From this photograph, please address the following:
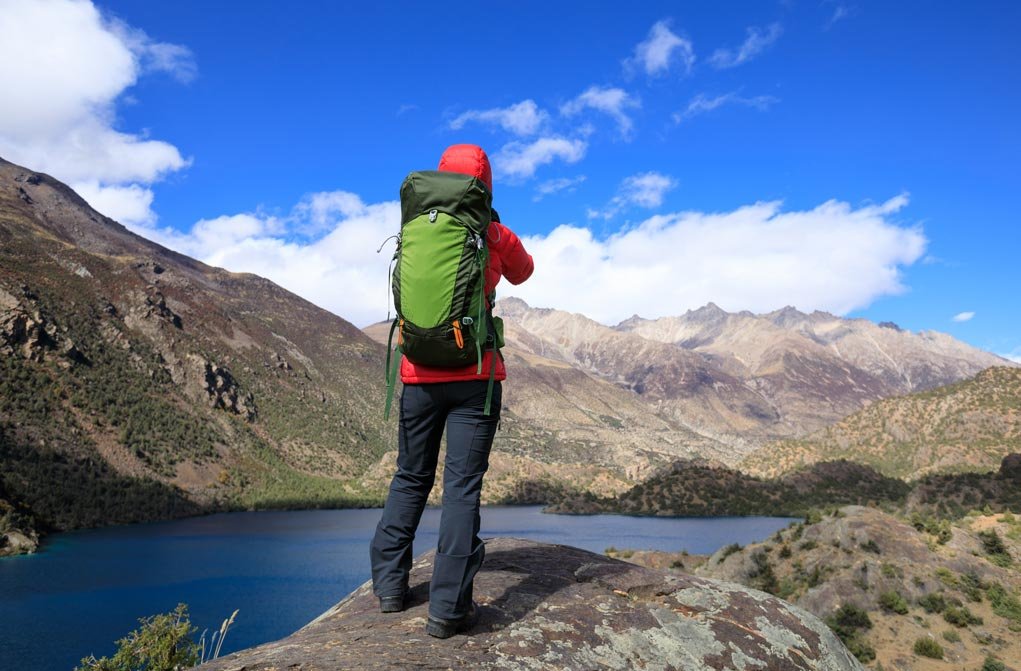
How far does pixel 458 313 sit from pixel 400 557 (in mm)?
1809

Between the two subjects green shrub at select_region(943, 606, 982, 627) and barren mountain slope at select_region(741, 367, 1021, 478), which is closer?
green shrub at select_region(943, 606, 982, 627)

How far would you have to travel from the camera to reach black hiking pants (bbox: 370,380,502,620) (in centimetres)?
434

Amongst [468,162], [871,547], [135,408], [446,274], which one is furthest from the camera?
[135,408]

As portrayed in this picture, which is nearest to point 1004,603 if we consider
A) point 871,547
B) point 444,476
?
point 871,547

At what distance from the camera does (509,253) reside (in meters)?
4.91

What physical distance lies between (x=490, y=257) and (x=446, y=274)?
52 centimetres

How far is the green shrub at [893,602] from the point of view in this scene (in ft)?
101

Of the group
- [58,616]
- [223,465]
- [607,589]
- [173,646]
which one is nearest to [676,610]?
[607,589]

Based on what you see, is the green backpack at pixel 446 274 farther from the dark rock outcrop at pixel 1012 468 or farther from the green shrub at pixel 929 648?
the dark rock outcrop at pixel 1012 468

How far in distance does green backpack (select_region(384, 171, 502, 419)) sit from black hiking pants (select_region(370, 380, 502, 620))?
0.18 meters

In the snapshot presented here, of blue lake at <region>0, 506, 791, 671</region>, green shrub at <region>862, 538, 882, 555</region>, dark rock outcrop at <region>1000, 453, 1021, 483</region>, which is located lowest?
blue lake at <region>0, 506, 791, 671</region>

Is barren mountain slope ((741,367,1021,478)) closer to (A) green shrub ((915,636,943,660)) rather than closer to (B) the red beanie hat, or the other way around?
(A) green shrub ((915,636,943,660))

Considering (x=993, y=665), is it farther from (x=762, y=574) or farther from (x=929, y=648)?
(x=762, y=574)

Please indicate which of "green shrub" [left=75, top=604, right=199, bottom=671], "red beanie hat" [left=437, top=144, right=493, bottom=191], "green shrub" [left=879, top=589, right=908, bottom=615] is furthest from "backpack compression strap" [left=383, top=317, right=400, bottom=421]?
"green shrub" [left=879, top=589, right=908, bottom=615]
